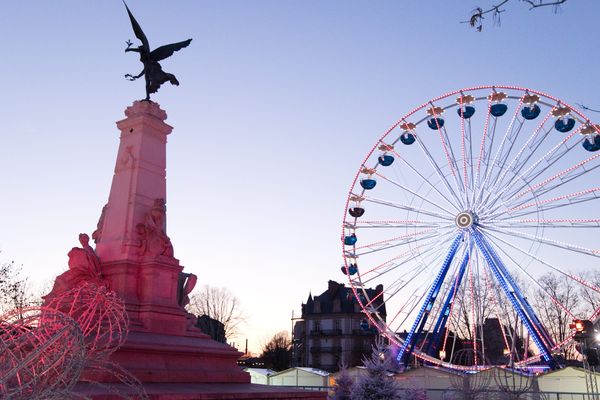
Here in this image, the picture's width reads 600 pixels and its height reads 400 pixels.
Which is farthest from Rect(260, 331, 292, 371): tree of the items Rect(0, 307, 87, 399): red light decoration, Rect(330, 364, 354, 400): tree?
Rect(0, 307, 87, 399): red light decoration

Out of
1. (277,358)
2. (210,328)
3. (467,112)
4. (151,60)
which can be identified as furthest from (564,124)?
(277,358)

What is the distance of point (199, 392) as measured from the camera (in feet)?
36.5

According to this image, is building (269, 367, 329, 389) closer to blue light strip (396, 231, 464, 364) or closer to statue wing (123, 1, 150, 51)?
blue light strip (396, 231, 464, 364)

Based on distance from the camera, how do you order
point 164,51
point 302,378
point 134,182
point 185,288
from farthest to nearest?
point 302,378 < point 164,51 < point 185,288 < point 134,182

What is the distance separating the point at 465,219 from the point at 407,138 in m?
5.29

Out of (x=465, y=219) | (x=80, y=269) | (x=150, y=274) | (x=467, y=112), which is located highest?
(x=467, y=112)

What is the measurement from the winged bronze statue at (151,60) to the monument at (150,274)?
0.03 meters

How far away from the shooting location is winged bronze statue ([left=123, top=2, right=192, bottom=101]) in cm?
1741

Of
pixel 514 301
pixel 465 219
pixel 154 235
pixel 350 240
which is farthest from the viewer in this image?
pixel 350 240

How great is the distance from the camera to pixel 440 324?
2944 cm

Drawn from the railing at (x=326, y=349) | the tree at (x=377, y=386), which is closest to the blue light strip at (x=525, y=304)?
the tree at (x=377, y=386)

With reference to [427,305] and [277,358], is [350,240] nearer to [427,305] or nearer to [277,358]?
[427,305]

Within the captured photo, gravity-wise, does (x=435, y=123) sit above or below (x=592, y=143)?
above

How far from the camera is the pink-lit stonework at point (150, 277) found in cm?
1282
